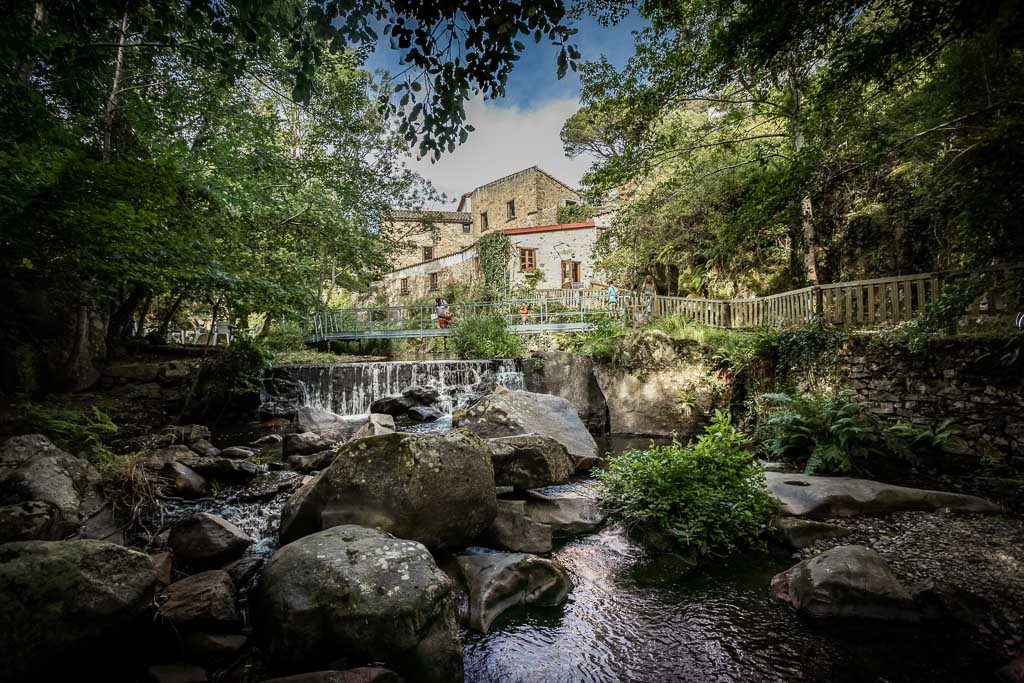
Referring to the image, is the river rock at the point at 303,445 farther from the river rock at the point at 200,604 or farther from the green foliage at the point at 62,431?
the river rock at the point at 200,604

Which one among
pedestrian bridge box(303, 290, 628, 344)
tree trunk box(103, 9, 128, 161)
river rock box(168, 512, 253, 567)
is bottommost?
river rock box(168, 512, 253, 567)

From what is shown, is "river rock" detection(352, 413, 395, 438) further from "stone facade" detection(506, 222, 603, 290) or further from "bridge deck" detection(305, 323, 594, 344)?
"stone facade" detection(506, 222, 603, 290)

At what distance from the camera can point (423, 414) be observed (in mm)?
10688

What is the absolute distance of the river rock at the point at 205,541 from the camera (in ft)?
11.6

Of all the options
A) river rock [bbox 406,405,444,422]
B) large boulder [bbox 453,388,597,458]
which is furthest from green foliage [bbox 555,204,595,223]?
river rock [bbox 406,405,444,422]

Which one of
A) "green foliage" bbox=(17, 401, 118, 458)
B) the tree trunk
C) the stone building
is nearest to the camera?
"green foliage" bbox=(17, 401, 118, 458)

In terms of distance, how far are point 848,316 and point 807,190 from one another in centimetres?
457

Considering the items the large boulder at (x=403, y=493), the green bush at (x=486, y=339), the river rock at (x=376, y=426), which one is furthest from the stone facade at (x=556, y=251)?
the large boulder at (x=403, y=493)

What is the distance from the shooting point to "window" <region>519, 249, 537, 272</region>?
2727 cm

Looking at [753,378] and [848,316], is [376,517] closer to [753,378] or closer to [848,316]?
[753,378]

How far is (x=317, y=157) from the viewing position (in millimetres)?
17531

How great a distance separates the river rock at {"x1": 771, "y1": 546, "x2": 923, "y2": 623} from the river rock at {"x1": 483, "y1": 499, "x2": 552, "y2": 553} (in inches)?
79.0

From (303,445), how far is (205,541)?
3.59m

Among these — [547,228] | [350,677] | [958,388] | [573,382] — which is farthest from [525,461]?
[547,228]
